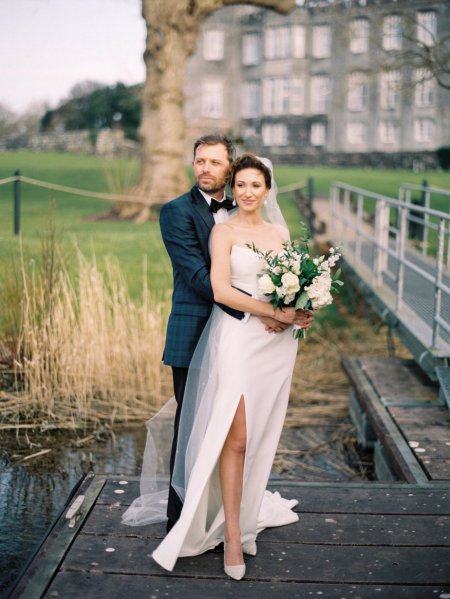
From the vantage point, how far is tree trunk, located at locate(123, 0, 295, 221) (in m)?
13.9

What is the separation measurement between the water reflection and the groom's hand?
1659 mm

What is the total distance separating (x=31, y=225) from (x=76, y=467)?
27.8 ft

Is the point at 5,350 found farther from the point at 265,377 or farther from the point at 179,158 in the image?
the point at 179,158

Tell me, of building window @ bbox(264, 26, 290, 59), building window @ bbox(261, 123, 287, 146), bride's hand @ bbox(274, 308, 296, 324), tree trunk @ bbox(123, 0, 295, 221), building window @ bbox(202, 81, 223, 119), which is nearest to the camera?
bride's hand @ bbox(274, 308, 296, 324)

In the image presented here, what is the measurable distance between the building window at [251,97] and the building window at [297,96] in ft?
6.59

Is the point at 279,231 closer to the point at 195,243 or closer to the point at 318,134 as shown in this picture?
the point at 195,243

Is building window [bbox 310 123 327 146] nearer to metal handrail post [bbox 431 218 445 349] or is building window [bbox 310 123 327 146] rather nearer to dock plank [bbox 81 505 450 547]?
metal handrail post [bbox 431 218 445 349]

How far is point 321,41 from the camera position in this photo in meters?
44.6

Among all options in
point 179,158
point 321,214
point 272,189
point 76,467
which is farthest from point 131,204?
point 272,189

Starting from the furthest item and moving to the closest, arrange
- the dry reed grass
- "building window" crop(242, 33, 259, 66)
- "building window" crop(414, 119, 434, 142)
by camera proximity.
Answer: "building window" crop(242, 33, 259, 66) < "building window" crop(414, 119, 434, 142) < the dry reed grass

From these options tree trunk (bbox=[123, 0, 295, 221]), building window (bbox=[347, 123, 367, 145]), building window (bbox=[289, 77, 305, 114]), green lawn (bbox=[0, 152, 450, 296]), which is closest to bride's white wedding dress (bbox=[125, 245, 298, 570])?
green lawn (bbox=[0, 152, 450, 296])

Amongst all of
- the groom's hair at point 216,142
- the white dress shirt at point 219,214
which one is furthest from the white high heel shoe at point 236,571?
the groom's hair at point 216,142

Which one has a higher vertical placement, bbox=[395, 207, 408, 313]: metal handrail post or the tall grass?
bbox=[395, 207, 408, 313]: metal handrail post

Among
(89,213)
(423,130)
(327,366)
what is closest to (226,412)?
(327,366)
